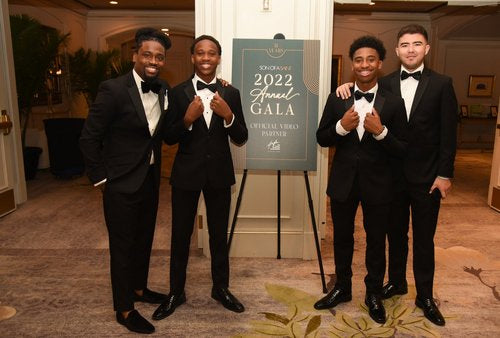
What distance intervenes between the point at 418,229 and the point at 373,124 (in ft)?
2.65

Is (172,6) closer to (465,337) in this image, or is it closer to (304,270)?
(304,270)

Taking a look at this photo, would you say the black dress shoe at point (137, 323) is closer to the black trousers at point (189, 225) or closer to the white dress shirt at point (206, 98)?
the black trousers at point (189, 225)

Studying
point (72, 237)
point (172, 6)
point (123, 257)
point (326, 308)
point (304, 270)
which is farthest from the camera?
point (172, 6)

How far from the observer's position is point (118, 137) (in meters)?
2.61

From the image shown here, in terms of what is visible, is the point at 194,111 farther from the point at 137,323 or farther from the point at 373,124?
the point at 137,323

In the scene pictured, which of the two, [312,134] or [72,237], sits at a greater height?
[312,134]

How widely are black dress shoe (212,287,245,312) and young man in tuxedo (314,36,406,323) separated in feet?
2.53

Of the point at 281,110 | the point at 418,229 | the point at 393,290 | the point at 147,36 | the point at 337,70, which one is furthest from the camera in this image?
the point at 337,70

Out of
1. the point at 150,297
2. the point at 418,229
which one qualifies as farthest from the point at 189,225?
the point at 418,229

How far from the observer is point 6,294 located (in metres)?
3.26

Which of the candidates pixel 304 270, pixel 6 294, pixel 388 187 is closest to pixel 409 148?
pixel 388 187

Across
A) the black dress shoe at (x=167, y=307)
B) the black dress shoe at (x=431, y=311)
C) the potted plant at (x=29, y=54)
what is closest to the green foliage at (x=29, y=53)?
the potted plant at (x=29, y=54)

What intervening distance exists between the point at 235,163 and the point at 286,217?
0.86 meters

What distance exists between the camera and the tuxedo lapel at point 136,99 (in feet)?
8.41
